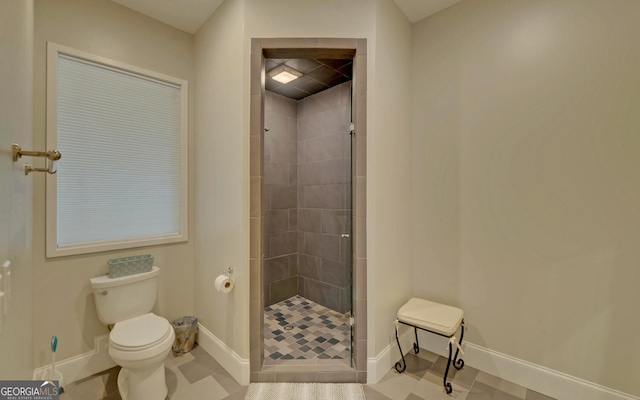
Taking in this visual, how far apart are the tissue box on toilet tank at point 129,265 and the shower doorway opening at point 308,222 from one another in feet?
2.98

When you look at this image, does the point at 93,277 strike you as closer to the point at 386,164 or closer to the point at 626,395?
the point at 386,164

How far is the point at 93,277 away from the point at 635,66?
3.67 metres

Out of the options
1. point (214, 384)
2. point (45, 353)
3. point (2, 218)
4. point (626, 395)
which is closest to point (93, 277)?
point (45, 353)

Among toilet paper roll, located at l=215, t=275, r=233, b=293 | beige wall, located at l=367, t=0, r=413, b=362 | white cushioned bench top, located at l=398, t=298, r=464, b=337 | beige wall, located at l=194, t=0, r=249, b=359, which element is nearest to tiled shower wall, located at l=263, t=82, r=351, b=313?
beige wall, located at l=367, t=0, r=413, b=362

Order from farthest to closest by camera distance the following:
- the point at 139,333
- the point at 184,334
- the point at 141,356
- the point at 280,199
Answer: the point at 280,199 < the point at 184,334 < the point at 139,333 < the point at 141,356

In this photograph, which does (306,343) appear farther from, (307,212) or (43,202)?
(43,202)

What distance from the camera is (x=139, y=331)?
1.70 meters

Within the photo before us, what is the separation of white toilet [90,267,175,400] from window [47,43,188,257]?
31 centimetres

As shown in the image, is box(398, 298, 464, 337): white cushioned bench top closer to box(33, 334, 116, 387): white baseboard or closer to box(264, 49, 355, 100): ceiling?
box(264, 49, 355, 100): ceiling

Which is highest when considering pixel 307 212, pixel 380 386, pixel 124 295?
pixel 307 212

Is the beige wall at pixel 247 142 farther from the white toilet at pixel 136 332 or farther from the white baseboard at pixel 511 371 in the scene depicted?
the white toilet at pixel 136 332

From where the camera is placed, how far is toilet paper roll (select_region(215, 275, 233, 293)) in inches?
72.3

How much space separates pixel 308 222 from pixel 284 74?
1.65 metres

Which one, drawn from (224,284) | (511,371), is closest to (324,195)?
(224,284)
